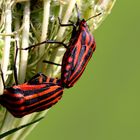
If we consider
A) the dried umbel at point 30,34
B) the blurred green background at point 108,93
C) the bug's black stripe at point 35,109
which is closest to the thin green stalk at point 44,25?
the dried umbel at point 30,34

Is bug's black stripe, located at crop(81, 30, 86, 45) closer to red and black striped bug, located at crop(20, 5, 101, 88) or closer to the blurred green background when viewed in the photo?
red and black striped bug, located at crop(20, 5, 101, 88)

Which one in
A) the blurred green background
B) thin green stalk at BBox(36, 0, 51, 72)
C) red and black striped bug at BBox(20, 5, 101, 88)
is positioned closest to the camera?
thin green stalk at BBox(36, 0, 51, 72)

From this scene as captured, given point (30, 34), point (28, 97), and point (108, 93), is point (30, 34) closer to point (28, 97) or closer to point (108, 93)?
point (28, 97)

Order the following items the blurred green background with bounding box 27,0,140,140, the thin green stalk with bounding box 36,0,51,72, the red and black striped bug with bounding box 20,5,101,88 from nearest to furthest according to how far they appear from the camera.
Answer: the thin green stalk with bounding box 36,0,51,72 < the red and black striped bug with bounding box 20,5,101,88 < the blurred green background with bounding box 27,0,140,140

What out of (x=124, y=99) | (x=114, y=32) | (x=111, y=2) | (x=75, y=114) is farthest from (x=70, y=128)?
(x=111, y=2)

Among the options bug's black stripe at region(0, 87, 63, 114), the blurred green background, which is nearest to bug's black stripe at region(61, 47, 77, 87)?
bug's black stripe at region(0, 87, 63, 114)

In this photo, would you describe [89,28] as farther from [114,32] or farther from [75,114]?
[114,32]
